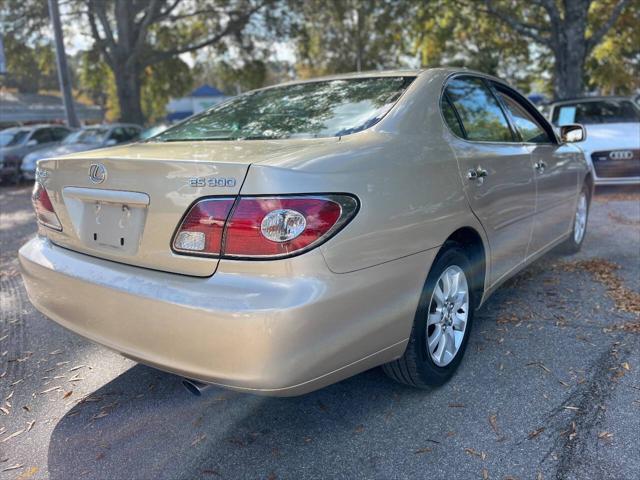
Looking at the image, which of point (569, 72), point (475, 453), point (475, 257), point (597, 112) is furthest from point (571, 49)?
point (475, 453)

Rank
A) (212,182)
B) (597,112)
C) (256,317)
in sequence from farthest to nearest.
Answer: (597,112), (212,182), (256,317)

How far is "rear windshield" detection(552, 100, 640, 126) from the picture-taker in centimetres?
914

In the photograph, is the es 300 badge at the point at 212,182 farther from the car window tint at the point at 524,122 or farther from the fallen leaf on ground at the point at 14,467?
the car window tint at the point at 524,122

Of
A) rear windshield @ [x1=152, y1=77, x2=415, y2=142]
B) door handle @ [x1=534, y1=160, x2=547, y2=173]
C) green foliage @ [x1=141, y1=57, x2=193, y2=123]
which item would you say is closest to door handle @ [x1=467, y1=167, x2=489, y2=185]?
rear windshield @ [x1=152, y1=77, x2=415, y2=142]

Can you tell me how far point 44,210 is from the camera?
108 inches

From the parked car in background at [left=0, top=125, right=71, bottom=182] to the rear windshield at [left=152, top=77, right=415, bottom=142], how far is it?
1221 cm

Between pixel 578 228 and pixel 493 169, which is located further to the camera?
pixel 578 228

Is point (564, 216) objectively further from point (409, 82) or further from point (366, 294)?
point (366, 294)

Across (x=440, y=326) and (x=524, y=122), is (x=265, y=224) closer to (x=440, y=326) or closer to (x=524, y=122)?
(x=440, y=326)

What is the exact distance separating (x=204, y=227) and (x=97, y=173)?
2.21 ft

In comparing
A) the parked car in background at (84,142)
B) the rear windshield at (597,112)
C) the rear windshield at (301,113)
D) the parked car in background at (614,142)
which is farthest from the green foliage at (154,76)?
the rear windshield at (301,113)

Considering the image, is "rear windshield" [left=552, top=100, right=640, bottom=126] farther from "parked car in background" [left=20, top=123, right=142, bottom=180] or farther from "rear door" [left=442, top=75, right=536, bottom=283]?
"parked car in background" [left=20, top=123, right=142, bottom=180]

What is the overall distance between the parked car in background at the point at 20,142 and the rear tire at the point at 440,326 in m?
13.7

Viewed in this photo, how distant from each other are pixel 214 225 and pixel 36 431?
1.44 m
